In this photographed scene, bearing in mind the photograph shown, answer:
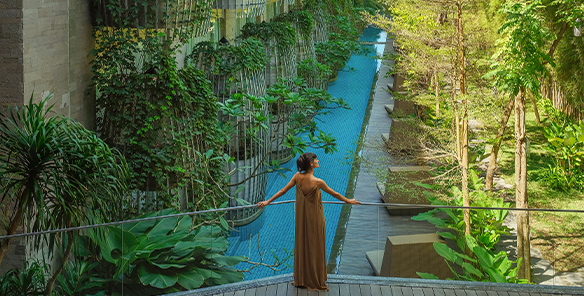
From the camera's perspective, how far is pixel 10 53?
20.3ft

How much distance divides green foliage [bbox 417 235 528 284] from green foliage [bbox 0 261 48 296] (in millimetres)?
3387

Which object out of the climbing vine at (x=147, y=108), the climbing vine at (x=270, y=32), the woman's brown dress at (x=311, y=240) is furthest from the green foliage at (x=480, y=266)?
the climbing vine at (x=270, y=32)

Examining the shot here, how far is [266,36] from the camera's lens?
1362cm

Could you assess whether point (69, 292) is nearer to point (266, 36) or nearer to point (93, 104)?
point (93, 104)

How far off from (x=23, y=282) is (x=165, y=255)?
1228mm

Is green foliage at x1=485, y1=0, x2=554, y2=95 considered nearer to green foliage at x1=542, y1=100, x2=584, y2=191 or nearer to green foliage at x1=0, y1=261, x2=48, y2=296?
green foliage at x1=0, y1=261, x2=48, y2=296

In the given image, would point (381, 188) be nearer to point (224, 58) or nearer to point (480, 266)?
point (224, 58)

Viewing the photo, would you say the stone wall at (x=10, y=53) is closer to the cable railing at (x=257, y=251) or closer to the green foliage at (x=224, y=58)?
the cable railing at (x=257, y=251)

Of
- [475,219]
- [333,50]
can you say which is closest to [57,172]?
[475,219]

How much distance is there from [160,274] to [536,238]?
3622 millimetres

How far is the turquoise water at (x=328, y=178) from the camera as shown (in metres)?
5.96

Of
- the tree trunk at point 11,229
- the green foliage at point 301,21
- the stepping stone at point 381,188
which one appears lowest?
the stepping stone at point 381,188

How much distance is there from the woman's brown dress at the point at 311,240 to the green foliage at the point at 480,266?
1.05m

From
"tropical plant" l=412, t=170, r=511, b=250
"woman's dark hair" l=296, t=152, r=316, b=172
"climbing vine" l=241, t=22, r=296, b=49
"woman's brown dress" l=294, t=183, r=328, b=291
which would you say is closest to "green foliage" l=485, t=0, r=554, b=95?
"tropical plant" l=412, t=170, r=511, b=250
